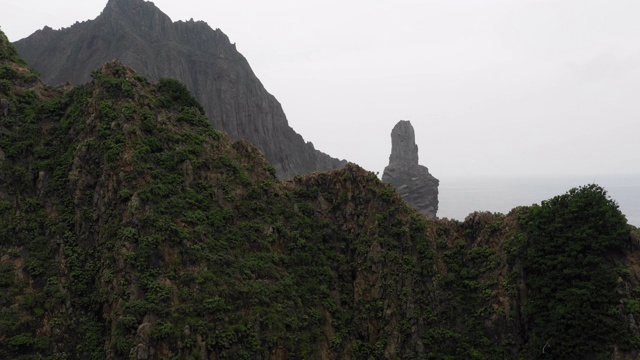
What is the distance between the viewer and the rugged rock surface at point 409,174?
121m

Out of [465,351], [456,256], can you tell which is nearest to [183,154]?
[456,256]

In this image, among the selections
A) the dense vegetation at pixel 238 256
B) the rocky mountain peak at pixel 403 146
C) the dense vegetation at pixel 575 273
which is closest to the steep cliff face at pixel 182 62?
the rocky mountain peak at pixel 403 146

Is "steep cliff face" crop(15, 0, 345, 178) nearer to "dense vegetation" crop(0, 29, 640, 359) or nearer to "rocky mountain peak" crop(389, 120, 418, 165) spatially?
"rocky mountain peak" crop(389, 120, 418, 165)

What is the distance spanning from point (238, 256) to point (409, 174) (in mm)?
110084

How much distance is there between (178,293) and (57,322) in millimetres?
7083

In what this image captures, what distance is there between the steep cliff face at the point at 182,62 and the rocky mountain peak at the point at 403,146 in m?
29.6

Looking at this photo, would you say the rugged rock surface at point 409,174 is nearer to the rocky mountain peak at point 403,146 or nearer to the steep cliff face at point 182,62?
the rocky mountain peak at point 403,146

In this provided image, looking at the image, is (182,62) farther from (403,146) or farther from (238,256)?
(238,256)

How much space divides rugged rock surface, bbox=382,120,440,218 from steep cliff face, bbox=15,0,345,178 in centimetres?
2854

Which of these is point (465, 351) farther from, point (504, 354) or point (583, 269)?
point (583, 269)

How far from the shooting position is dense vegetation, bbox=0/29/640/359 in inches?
934

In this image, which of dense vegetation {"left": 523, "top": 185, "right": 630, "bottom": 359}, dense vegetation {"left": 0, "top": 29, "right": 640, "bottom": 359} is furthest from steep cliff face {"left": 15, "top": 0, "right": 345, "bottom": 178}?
dense vegetation {"left": 523, "top": 185, "right": 630, "bottom": 359}

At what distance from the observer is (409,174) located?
132 meters

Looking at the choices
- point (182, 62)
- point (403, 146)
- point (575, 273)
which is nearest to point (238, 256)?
point (575, 273)
